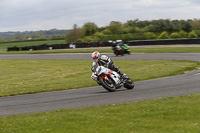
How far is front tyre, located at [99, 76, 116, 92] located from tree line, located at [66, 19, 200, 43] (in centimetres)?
5202

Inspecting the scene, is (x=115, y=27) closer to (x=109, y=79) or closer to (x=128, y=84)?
(x=128, y=84)

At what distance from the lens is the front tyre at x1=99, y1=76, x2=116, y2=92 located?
1428 centimetres

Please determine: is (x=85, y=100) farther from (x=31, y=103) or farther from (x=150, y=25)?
(x=150, y=25)

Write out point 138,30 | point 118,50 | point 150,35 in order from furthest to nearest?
point 138,30
point 150,35
point 118,50

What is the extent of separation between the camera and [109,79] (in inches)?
572

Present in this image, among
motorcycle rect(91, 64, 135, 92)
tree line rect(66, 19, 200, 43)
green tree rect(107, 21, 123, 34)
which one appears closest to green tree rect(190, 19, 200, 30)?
tree line rect(66, 19, 200, 43)

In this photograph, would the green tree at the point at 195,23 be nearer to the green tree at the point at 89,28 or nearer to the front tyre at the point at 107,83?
the green tree at the point at 89,28

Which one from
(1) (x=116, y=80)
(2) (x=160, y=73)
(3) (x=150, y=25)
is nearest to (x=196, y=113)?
(1) (x=116, y=80)

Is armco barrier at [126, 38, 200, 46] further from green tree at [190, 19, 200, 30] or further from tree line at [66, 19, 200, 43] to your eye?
green tree at [190, 19, 200, 30]

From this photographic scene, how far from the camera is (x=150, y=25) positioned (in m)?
75.2

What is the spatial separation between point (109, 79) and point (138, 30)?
5963 cm

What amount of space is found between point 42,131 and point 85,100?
4.87 m

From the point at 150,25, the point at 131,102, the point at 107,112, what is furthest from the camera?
the point at 150,25

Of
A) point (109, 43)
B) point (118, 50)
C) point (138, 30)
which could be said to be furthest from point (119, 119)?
point (138, 30)
